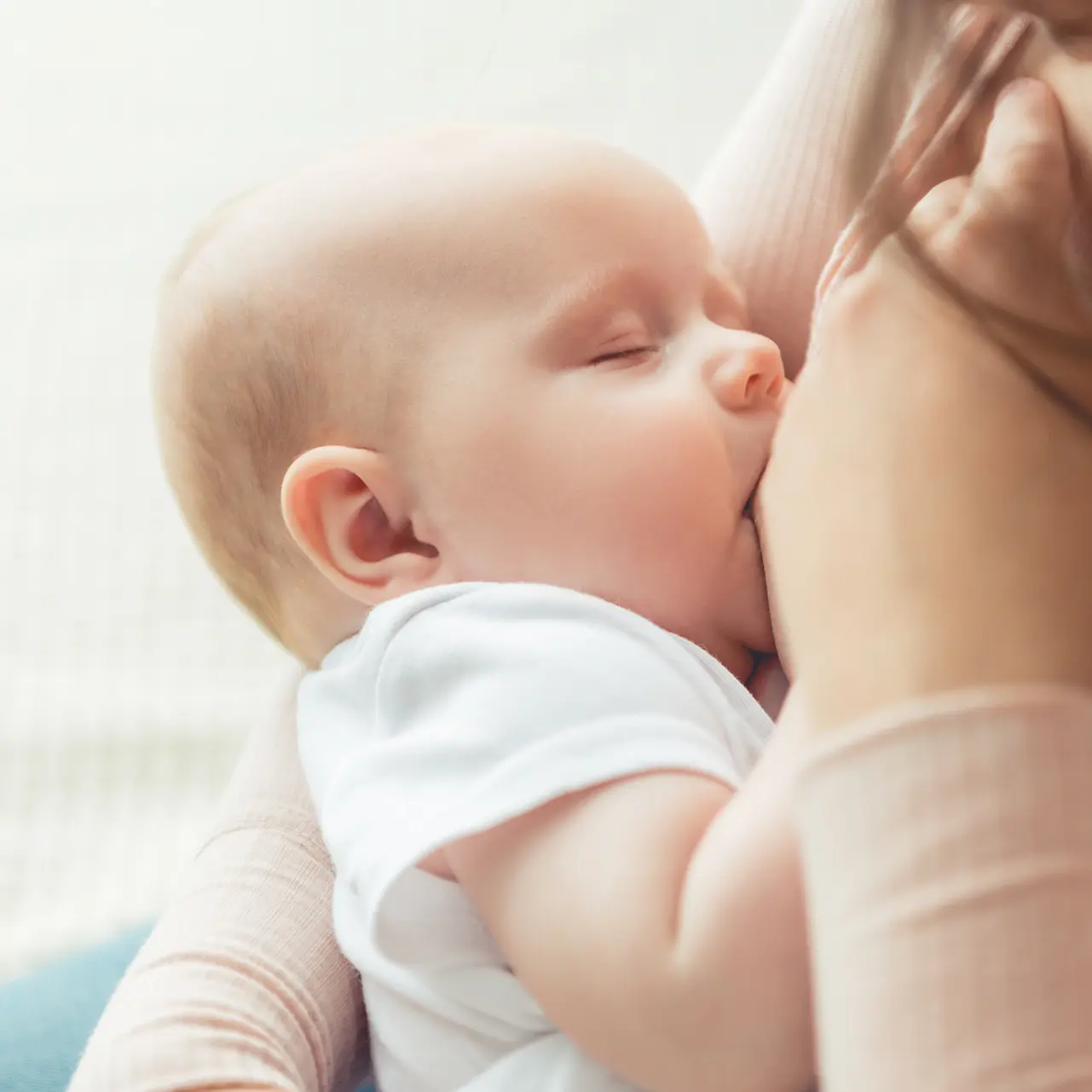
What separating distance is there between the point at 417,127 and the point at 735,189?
0.20 metres

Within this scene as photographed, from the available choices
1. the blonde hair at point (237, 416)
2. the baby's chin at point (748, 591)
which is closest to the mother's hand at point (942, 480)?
the baby's chin at point (748, 591)

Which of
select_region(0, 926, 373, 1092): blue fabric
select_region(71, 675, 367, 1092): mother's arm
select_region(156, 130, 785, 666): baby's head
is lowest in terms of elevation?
select_region(0, 926, 373, 1092): blue fabric

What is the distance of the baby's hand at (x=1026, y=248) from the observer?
1.33 ft

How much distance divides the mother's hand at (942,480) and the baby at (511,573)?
0.12 metres

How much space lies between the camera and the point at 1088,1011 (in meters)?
0.34

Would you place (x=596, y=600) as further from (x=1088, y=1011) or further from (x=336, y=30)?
(x=336, y=30)

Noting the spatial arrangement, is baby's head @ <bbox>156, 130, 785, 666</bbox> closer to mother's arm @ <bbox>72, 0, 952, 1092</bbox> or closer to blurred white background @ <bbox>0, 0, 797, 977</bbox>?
mother's arm @ <bbox>72, 0, 952, 1092</bbox>

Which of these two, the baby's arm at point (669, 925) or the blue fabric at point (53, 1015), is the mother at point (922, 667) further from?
the blue fabric at point (53, 1015)

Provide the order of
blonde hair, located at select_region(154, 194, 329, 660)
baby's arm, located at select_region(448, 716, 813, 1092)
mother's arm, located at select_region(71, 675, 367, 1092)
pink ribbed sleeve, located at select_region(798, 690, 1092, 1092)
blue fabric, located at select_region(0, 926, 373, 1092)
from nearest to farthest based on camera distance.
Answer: pink ribbed sleeve, located at select_region(798, 690, 1092, 1092)
baby's arm, located at select_region(448, 716, 813, 1092)
mother's arm, located at select_region(71, 675, 367, 1092)
blonde hair, located at select_region(154, 194, 329, 660)
blue fabric, located at select_region(0, 926, 373, 1092)

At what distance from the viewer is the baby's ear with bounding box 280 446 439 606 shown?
0.67 m

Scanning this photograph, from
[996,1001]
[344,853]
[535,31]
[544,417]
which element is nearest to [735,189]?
[544,417]

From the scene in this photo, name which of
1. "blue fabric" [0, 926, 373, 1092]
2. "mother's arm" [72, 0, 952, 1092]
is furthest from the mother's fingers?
"blue fabric" [0, 926, 373, 1092]

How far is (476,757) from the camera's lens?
55 cm

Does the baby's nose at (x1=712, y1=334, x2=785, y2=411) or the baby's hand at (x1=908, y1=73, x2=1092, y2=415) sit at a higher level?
the baby's hand at (x1=908, y1=73, x2=1092, y2=415)
